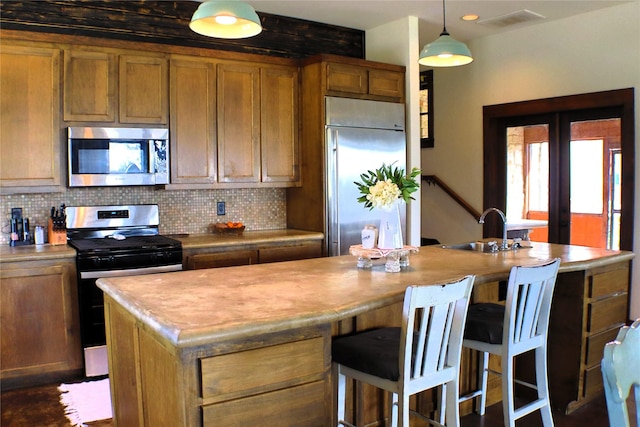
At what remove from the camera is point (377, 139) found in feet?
16.4

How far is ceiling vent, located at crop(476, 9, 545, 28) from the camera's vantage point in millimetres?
5113

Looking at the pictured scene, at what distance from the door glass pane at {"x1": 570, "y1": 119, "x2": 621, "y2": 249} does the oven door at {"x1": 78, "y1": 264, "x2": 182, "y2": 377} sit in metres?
4.18

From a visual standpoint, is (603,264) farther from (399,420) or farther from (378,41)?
(378,41)

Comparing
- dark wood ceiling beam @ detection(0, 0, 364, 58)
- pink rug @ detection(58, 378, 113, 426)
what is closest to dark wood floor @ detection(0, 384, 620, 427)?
pink rug @ detection(58, 378, 113, 426)

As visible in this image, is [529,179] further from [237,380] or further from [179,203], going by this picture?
[237,380]

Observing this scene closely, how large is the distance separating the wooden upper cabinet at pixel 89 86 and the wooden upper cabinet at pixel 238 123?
2.84 ft

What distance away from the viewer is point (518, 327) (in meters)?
2.59

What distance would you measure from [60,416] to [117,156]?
1.89m

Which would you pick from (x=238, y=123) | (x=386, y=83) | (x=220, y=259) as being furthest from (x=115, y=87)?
(x=386, y=83)

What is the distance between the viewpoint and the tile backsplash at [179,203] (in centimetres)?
420

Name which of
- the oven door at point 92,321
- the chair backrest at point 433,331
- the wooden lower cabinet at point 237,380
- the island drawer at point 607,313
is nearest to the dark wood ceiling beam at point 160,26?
the oven door at point 92,321

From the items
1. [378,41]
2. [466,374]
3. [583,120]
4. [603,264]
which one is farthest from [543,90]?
[466,374]

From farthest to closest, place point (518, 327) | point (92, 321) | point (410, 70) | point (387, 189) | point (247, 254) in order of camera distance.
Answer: point (410, 70) → point (247, 254) → point (92, 321) → point (387, 189) → point (518, 327)

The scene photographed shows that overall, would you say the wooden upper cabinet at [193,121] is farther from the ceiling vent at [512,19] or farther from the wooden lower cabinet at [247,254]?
the ceiling vent at [512,19]
